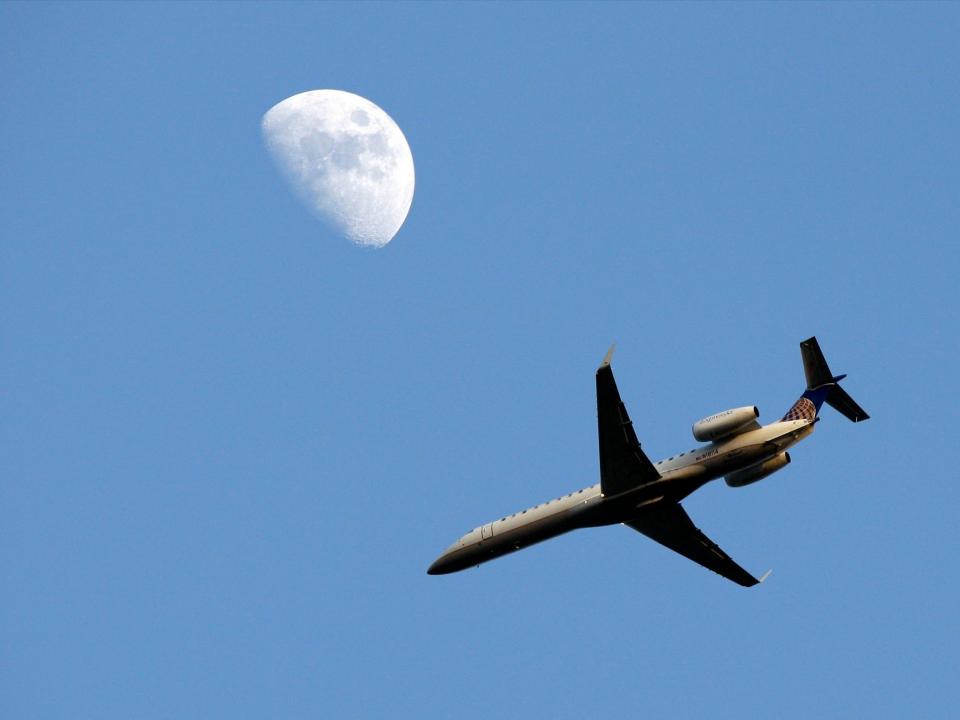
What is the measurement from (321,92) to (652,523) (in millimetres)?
21719

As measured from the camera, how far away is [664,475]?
53.1 m

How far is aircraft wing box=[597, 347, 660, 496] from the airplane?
0.11ft

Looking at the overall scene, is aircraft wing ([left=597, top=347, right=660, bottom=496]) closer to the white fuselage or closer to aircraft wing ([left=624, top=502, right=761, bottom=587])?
the white fuselage

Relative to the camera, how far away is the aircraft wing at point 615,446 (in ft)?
166

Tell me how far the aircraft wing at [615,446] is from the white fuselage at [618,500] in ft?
1.43

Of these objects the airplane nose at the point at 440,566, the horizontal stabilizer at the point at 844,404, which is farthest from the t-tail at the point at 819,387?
the airplane nose at the point at 440,566

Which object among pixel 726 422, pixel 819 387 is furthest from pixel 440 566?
pixel 819 387

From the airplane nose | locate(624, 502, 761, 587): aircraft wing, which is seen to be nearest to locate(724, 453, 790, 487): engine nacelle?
locate(624, 502, 761, 587): aircraft wing

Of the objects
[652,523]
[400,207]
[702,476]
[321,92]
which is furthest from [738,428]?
[321,92]

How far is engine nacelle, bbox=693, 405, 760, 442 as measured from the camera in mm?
51719

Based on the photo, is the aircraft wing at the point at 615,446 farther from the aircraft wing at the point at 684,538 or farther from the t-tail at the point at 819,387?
the t-tail at the point at 819,387

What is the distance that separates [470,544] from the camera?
183 feet

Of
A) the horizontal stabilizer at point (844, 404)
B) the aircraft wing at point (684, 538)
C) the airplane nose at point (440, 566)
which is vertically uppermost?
the horizontal stabilizer at point (844, 404)

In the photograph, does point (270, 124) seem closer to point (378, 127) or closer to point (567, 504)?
point (378, 127)
